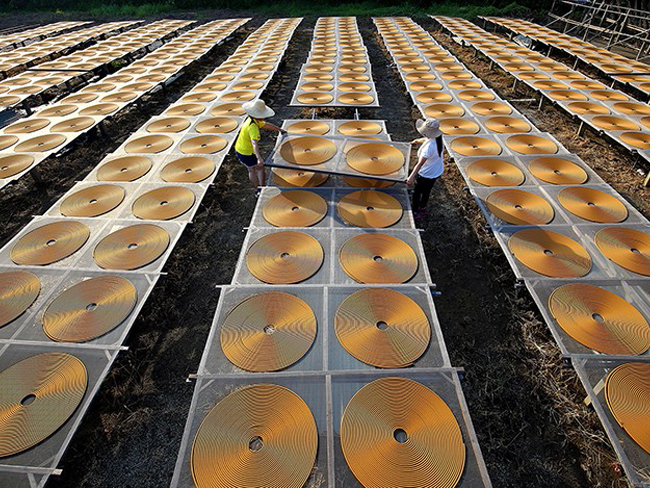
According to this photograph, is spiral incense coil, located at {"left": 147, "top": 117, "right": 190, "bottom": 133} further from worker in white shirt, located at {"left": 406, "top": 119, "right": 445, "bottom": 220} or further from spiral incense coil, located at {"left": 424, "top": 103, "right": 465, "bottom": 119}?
spiral incense coil, located at {"left": 424, "top": 103, "right": 465, "bottom": 119}

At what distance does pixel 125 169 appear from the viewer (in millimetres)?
8430

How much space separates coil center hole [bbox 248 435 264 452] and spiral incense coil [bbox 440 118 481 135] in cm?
922

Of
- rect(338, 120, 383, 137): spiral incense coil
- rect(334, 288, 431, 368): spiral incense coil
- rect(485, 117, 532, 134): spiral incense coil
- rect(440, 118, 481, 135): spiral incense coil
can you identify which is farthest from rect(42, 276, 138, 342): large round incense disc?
rect(485, 117, 532, 134): spiral incense coil

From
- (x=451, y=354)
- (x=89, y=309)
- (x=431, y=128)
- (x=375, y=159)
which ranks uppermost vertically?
(x=431, y=128)

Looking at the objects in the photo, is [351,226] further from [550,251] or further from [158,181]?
[158,181]

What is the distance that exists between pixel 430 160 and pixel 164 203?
18.8 feet

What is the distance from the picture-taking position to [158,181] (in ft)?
26.3

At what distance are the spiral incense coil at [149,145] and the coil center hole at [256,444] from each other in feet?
26.4

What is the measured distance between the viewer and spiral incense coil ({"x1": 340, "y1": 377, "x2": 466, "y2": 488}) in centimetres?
350

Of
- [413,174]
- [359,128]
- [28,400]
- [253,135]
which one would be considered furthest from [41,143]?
[413,174]

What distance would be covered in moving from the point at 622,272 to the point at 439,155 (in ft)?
12.2

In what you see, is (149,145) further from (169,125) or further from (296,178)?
(296,178)

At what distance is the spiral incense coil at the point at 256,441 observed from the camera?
3488 millimetres

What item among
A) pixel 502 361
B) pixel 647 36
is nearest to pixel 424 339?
pixel 502 361
